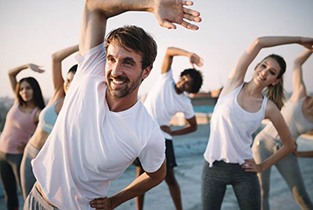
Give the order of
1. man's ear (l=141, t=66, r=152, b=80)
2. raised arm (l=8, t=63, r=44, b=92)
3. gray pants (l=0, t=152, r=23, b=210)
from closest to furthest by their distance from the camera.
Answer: man's ear (l=141, t=66, r=152, b=80) < gray pants (l=0, t=152, r=23, b=210) < raised arm (l=8, t=63, r=44, b=92)

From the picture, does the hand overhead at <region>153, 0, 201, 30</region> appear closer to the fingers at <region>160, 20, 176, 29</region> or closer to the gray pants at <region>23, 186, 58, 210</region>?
the fingers at <region>160, 20, 176, 29</region>

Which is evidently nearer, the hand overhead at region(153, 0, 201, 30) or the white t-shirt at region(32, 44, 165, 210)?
the hand overhead at region(153, 0, 201, 30)

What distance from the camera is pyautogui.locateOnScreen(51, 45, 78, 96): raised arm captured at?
2.24 meters

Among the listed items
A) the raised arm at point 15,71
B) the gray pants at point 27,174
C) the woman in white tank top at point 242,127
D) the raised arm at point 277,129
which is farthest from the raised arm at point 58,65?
the raised arm at point 277,129

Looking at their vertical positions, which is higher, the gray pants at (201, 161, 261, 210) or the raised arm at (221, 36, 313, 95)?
the raised arm at (221, 36, 313, 95)

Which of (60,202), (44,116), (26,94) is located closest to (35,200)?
(60,202)

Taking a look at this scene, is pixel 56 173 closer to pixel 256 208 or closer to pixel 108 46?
pixel 108 46

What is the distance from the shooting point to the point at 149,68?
4.48 ft

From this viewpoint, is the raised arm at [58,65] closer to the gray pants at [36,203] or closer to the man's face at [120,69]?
the man's face at [120,69]

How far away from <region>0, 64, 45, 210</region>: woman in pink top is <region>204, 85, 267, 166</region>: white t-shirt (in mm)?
1757

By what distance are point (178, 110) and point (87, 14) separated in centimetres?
214

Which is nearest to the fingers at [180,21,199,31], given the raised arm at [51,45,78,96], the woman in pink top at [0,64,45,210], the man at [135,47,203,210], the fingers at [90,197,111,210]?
the fingers at [90,197,111,210]

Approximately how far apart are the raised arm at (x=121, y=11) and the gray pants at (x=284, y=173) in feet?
6.47

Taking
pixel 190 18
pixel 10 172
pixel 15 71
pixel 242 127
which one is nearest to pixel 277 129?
pixel 242 127
